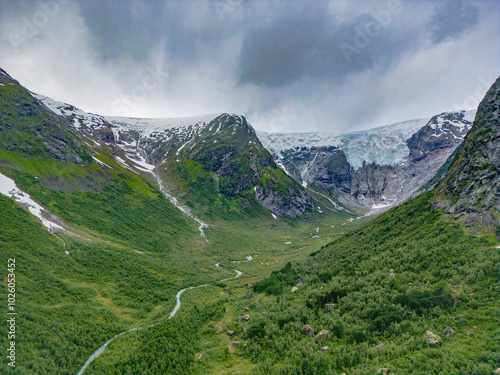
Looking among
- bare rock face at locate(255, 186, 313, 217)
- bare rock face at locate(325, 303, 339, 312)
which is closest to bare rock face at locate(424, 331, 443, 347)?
bare rock face at locate(325, 303, 339, 312)

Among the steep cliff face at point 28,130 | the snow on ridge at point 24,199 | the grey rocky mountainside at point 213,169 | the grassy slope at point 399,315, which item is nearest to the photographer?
the grassy slope at point 399,315

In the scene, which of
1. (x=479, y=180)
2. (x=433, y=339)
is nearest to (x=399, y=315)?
(x=433, y=339)

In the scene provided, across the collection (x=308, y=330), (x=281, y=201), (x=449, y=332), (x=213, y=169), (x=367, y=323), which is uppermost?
(x=213, y=169)

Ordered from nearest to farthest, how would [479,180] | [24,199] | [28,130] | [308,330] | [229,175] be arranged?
[308,330], [479,180], [24,199], [28,130], [229,175]

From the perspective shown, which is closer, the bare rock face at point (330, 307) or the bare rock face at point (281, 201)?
the bare rock face at point (330, 307)

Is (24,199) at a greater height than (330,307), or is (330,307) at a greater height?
(24,199)

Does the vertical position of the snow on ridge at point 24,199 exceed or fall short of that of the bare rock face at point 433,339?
it exceeds it

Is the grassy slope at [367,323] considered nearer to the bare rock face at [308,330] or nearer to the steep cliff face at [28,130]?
the bare rock face at [308,330]

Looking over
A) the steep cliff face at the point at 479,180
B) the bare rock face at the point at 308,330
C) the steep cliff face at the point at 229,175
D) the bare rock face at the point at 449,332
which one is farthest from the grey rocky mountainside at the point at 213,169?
the bare rock face at the point at 449,332

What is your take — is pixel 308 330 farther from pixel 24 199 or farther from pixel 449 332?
Answer: pixel 24 199
